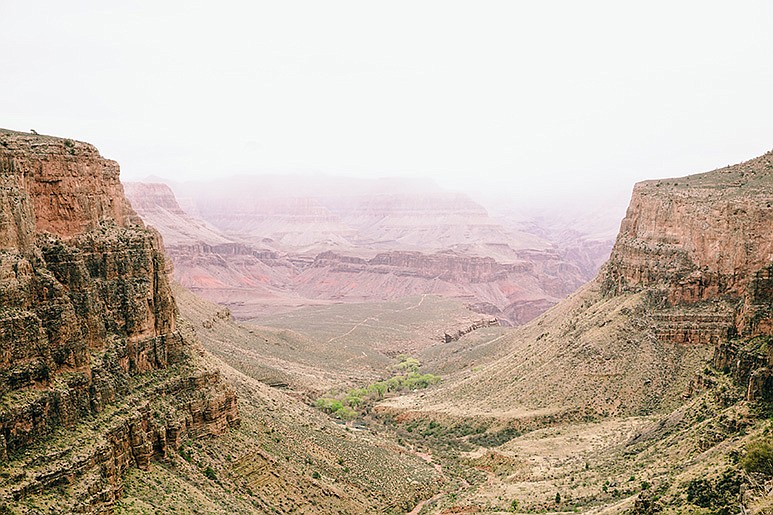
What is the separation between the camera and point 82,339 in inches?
1166

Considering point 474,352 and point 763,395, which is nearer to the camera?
point 763,395

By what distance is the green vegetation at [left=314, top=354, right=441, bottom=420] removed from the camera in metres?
72.6

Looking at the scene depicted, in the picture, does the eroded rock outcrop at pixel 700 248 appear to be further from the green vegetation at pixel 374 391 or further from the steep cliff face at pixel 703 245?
the green vegetation at pixel 374 391

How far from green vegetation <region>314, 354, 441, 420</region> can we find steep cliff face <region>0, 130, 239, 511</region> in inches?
1283

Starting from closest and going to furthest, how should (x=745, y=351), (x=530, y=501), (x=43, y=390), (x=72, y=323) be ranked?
(x=43, y=390)
(x=72, y=323)
(x=745, y=351)
(x=530, y=501)

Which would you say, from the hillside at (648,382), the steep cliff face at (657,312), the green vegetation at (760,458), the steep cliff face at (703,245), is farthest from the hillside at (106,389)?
the steep cliff face at (703,245)

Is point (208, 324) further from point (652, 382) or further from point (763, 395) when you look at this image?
point (763, 395)

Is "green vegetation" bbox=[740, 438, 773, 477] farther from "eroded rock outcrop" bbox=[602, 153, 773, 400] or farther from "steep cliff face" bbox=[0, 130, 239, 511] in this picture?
"steep cliff face" bbox=[0, 130, 239, 511]

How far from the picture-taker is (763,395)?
3000cm

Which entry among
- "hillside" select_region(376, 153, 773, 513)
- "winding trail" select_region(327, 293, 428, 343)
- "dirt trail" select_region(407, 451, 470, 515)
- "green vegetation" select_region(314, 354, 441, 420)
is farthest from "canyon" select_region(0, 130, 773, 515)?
"winding trail" select_region(327, 293, 428, 343)

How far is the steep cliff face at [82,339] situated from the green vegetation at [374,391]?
3259 centimetres

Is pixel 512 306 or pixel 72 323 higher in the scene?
pixel 72 323

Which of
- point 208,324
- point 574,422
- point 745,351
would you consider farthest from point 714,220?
point 208,324

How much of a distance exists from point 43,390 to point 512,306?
179 m
